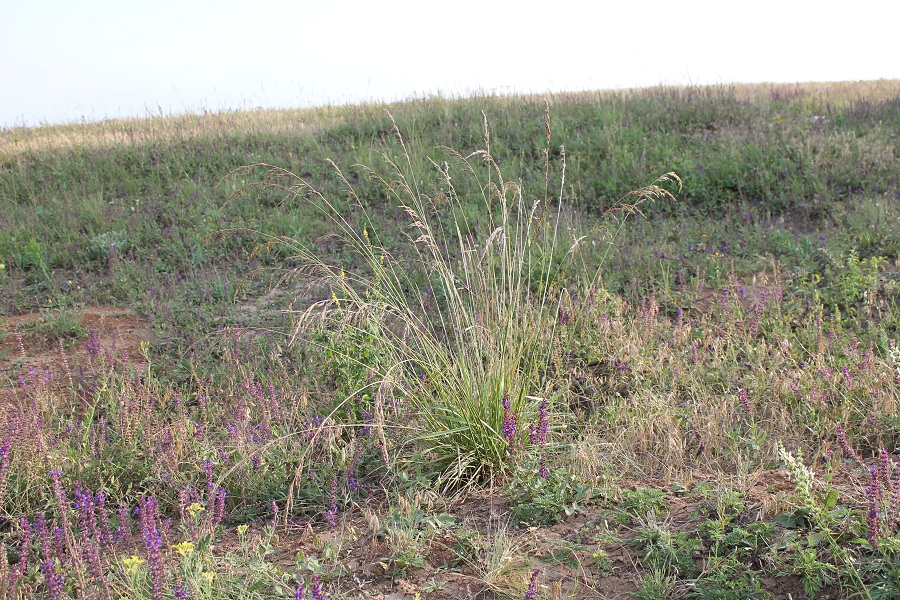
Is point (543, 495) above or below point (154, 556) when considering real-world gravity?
below

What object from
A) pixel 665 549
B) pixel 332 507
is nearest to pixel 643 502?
pixel 665 549

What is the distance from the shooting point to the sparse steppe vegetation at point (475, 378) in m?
2.64

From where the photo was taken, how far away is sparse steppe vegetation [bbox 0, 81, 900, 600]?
2639mm

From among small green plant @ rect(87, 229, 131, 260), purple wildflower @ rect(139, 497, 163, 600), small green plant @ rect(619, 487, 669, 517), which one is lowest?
small green plant @ rect(619, 487, 669, 517)

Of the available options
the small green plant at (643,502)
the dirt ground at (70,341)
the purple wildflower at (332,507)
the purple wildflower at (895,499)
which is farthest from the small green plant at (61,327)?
the purple wildflower at (895,499)

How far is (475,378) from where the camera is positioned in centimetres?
354

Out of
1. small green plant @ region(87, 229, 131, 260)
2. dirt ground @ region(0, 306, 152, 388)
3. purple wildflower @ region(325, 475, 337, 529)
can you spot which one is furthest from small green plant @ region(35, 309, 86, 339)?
purple wildflower @ region(325, 475, 337, 529)

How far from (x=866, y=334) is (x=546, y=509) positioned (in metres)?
3.67

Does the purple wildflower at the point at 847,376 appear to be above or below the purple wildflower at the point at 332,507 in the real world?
above

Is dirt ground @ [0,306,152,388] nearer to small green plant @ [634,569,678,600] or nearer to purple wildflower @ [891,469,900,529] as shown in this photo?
small green plant @ [634,569,678,600]

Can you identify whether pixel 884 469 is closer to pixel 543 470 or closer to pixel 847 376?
pixel 543 470

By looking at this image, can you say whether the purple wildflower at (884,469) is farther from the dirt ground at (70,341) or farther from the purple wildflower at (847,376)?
the dirt ground at (70,341)

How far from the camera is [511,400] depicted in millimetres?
3529

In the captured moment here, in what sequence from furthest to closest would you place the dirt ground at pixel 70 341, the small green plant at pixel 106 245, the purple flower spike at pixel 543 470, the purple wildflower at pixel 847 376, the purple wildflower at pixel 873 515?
the small green plant at pixel 106 245
the dirt ground at pixel 70 341
the purple wildflower at pixel 847 376
the purple flower spike at pixel 543 470
the purple wildflower at pixel 873 515
